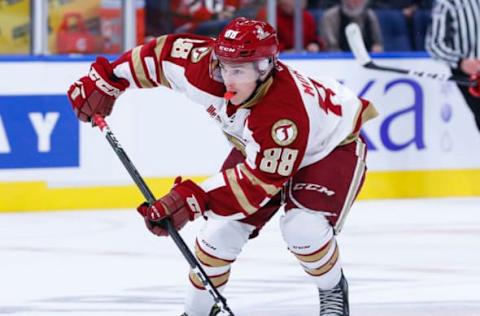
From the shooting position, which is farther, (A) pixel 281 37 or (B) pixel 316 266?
(A) pixel 281 37

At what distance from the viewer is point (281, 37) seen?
8.09 m

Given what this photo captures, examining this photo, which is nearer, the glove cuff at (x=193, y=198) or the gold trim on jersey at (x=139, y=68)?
the glove cuff at (x=193, y=198)

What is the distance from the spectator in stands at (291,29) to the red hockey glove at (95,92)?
12.4 feet

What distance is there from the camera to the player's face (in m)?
3.76

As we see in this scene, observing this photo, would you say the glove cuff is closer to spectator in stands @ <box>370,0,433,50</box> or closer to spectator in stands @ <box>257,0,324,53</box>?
spectator in stands @ <box>257,0,324,53</box>

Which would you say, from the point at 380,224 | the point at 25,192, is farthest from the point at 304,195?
the point at 25,192

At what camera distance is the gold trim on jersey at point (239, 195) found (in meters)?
3.78

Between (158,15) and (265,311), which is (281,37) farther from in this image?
(265,311)

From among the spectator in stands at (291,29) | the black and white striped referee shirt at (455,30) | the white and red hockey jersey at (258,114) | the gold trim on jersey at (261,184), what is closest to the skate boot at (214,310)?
the white and red hockey jersey at (258,114)

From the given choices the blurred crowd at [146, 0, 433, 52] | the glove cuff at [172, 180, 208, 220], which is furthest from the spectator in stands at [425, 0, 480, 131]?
the glove cuff at [172, 180, 208, 220]

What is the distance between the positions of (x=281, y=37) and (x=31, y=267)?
3.00 meters

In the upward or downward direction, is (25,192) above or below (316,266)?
below

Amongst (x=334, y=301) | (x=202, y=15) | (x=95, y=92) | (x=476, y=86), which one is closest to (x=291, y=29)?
(x=202, y=15)

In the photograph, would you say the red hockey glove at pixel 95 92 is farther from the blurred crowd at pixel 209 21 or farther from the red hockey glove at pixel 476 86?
the red hockey glove at pixel 476 86
